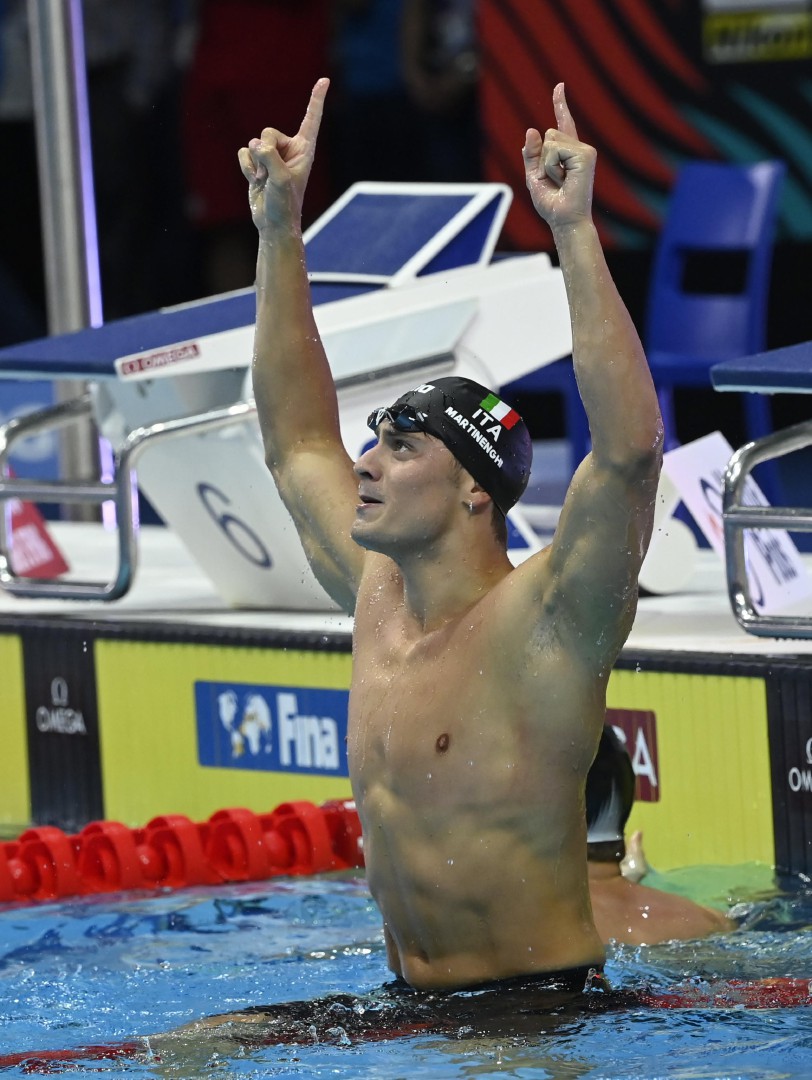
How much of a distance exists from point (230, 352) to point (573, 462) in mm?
1812

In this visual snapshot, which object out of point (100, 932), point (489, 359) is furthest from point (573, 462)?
point (100, 932)

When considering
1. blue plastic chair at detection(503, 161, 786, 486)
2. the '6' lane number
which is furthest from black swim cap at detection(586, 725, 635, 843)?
blue plastic chair at detection(503, 161, 786, 486)

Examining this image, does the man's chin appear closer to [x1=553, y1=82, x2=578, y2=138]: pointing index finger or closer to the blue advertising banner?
[x1=553, y1=82, x2=578, y2=138]: pointing index finger

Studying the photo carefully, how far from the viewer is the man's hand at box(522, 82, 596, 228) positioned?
8.66 feet

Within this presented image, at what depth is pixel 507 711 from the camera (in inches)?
114

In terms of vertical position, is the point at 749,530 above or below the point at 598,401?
below

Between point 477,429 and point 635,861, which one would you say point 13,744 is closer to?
point 635,861

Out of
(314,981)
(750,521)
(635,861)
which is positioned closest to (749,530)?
(750,521)

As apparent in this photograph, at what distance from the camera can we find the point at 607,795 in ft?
11.9

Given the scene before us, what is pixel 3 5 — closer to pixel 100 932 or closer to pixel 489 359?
pixel 489 359

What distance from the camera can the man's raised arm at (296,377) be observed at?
3.24 meters

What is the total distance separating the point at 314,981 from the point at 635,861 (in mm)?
644

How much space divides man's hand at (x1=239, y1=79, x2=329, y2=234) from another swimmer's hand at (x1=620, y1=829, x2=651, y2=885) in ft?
4.44

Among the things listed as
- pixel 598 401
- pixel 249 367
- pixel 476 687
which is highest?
pixel 249 367
